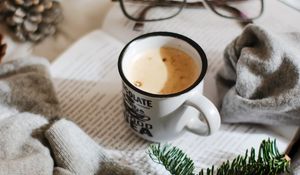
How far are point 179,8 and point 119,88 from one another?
0.13 metres

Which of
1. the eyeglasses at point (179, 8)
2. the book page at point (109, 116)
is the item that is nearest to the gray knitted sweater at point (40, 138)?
the book page at point (109, 116)

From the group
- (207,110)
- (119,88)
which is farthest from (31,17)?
(207,110)

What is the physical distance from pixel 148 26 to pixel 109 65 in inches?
2.7

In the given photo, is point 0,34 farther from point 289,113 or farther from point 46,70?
point 289,113

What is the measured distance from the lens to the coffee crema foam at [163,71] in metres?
0.47

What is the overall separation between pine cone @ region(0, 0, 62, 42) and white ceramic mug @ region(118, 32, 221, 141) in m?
0.17

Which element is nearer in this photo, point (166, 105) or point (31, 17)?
point (166, 105)

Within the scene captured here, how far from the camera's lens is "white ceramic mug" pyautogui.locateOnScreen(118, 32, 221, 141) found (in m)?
0.44

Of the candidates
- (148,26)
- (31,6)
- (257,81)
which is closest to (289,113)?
(257,81)

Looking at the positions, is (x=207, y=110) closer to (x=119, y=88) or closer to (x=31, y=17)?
(x=119, y=88)

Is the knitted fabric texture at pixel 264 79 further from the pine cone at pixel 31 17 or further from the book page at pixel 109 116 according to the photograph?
the pine cone at pixel 31 17

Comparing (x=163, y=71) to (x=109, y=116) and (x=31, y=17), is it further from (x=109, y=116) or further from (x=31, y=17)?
(x=31, y=17)

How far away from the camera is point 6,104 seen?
50 cm

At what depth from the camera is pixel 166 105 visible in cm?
45
